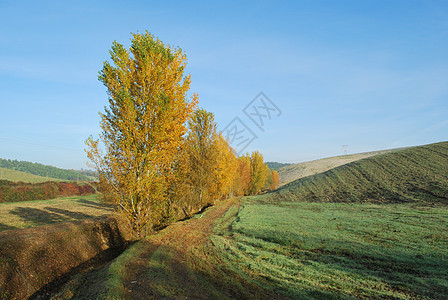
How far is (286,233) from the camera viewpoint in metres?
13.9

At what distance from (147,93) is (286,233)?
12.2m

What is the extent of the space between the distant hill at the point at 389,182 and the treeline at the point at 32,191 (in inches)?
2285

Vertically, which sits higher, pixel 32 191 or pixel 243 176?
pixel 243 176

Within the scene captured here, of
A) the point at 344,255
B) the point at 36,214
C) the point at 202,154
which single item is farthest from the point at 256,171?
the point at 344,255

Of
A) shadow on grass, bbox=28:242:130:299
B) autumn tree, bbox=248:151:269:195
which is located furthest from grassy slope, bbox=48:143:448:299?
autumn tree, bbox=248:151:269:195

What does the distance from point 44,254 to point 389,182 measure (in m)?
43.1

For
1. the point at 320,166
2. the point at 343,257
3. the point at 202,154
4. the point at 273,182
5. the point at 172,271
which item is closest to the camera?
the point at 172,271

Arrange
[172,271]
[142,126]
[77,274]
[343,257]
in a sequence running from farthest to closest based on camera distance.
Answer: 1. [142,126]
2. [343,257]
3. [77,274]
4. [172,271]

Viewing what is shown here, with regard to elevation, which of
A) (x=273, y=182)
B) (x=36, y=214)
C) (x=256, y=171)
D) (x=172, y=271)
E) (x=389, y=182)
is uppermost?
(x=256, y=171)

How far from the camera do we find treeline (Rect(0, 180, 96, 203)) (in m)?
48.0

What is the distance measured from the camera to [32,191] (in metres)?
53.6

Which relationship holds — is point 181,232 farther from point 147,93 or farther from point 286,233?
point 147,93

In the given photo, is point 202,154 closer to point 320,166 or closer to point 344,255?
point 344,255

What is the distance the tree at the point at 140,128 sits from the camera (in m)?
11.5
